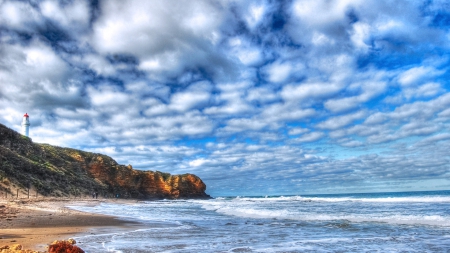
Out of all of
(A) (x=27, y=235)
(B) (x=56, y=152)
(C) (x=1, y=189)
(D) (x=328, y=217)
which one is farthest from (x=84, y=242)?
(B) (x=56, y=152)

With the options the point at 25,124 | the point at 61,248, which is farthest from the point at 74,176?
the point at 61,248

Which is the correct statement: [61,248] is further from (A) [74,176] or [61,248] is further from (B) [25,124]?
(B) [25,124]

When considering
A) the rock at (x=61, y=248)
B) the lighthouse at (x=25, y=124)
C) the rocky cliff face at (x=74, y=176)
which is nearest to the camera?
the rock at (x=61, y=248)

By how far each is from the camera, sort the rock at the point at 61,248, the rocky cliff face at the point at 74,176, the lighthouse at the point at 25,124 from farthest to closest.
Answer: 1. the lighthouse at the point at 25,124
2. the rocky cliff face at the point at 74,176
3. the rock at the point at 61,248

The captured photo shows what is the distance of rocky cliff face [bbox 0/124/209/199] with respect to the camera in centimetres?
3653

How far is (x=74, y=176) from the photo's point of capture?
5231 cm

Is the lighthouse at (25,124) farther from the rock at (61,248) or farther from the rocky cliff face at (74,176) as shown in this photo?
the rock at (61,248)

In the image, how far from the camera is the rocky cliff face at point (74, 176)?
120 feet

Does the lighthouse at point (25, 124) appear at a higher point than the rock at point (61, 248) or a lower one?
higher

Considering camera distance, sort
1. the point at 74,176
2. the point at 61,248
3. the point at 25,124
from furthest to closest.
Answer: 1. the point at 25,124
2. the point at 74,176
3. the point at 61,248

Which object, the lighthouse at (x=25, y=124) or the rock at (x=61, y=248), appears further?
the lighthouse at (x=25, y=124)

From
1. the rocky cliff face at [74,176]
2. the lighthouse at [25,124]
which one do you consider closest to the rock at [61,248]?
the rocky cliff face at [74,176]

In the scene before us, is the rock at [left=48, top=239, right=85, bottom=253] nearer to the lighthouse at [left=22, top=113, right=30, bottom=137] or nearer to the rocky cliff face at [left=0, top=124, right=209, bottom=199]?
the rocky cliff face at [left=0, top=124, right=209, bottom=199]

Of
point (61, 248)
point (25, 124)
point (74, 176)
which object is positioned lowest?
point (61, 248)
